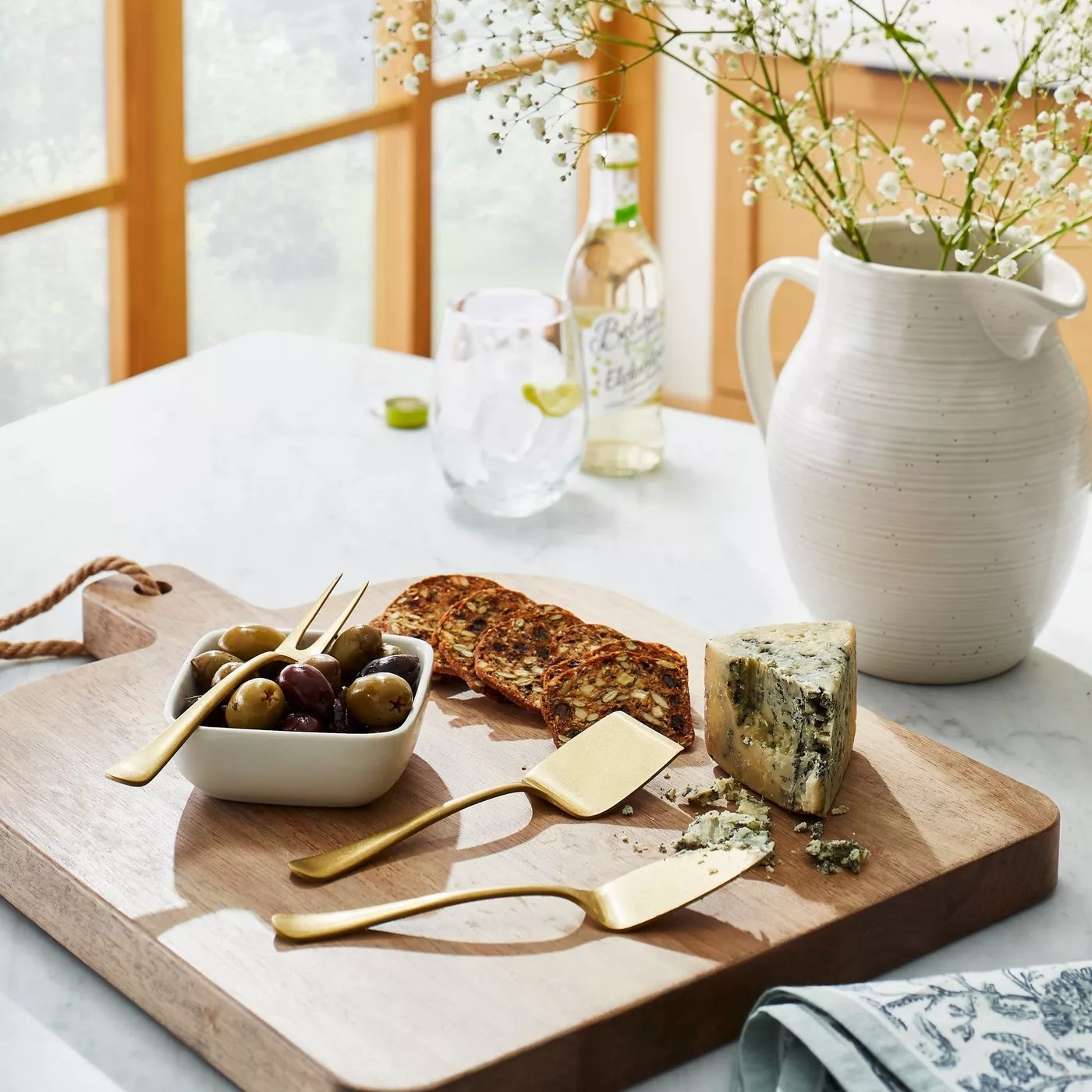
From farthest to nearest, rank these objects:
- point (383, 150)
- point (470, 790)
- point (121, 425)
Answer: point (383, 150) < point (121, 425) < point (470, 790)

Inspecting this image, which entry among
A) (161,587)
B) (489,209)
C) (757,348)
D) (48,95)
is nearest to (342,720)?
(161,587)

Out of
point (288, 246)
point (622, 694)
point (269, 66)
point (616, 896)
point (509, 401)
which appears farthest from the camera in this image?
point (288, 246)

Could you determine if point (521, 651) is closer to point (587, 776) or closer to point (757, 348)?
point (587, 776)

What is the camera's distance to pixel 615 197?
1456mm

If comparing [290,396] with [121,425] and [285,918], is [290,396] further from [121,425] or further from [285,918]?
[285,918]

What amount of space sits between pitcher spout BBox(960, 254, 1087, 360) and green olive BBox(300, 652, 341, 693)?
492mm

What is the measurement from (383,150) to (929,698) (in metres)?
2.36

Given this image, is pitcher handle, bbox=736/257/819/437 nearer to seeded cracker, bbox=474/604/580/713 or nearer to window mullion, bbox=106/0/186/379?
seeded cracker, bbox=474/604/580/713

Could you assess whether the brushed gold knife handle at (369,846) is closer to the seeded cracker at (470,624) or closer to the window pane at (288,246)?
the seeded cracker at (470,624)

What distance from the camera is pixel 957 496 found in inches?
41.1

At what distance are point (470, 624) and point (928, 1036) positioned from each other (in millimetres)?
521

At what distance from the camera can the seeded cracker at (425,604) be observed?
1.13 meters

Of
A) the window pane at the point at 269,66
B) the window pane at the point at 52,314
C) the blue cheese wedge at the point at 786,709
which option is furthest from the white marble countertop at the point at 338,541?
the window pane at the point at 269,66

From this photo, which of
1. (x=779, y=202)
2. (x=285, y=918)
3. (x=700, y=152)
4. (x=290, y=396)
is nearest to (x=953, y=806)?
(x=285, y=918)
